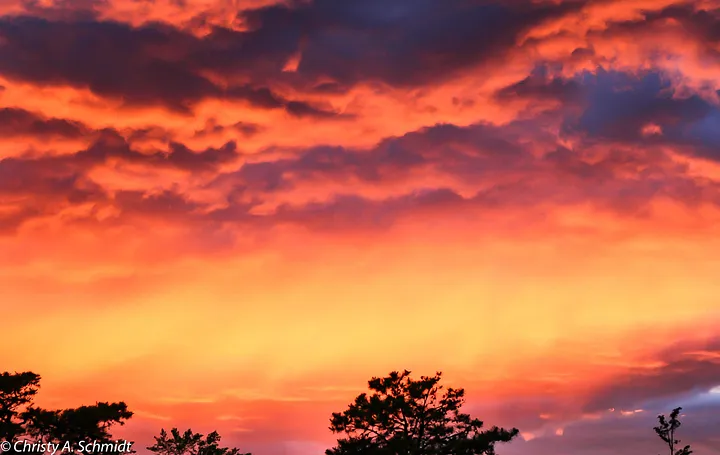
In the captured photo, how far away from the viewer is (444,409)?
65250mm

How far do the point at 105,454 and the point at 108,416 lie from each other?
346cm

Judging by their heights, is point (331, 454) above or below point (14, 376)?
below

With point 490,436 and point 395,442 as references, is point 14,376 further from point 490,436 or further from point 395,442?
point 490,436

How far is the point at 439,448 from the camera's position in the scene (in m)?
64.4

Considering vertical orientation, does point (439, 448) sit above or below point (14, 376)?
below

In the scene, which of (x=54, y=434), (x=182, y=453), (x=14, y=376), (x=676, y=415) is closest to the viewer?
(x=14, y=376)

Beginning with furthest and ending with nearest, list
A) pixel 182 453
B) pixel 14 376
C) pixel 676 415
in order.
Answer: pixel 182 453 → pixel 676 415 → pixel 14 376

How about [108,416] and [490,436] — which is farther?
[108,416]

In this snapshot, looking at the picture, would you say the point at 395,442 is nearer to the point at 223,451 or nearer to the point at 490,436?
the point at 490,436

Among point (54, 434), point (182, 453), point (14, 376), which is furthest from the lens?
point (182, 453)

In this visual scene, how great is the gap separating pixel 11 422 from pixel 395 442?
30292 mm

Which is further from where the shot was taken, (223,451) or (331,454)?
(223,451)

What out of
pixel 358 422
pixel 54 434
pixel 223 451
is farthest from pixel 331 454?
pixel 223 451

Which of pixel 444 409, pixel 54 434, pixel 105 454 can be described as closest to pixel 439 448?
pixel 444 409
